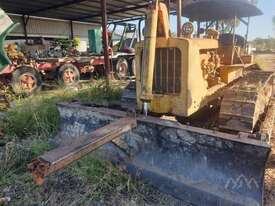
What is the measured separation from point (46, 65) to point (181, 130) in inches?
265

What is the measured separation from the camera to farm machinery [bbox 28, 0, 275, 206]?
85.7 inches

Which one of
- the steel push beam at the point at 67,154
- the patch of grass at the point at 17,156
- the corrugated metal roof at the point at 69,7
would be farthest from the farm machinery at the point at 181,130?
the corrugated metal roof at the point at 69,7

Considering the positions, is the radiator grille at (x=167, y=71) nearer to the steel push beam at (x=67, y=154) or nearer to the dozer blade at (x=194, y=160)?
the dozer blade at (x=194, y=160)

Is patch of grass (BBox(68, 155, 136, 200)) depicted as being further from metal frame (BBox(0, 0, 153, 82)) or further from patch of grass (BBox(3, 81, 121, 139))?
metal frame (BBox(0, 0, 153, 82))

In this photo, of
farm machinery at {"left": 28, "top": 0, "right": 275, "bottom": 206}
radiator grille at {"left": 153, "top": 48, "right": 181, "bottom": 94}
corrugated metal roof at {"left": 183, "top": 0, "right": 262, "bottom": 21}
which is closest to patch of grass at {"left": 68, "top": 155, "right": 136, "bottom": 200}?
farm machinery at {"left": 28, "top": 0, "right": 275, "bottom": 206}

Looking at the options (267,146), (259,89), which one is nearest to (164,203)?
(267,146)

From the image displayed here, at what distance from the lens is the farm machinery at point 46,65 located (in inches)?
271

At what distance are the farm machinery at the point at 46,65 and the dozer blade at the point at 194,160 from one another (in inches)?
187

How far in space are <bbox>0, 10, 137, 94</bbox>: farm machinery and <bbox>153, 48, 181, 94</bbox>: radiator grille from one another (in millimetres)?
4608

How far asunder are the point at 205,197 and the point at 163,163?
0.53 meters

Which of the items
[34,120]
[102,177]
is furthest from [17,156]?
[102,177]

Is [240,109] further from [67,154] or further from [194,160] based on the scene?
[67,154]

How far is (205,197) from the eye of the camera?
2.31 m

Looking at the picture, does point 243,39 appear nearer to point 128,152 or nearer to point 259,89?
point 259,89
